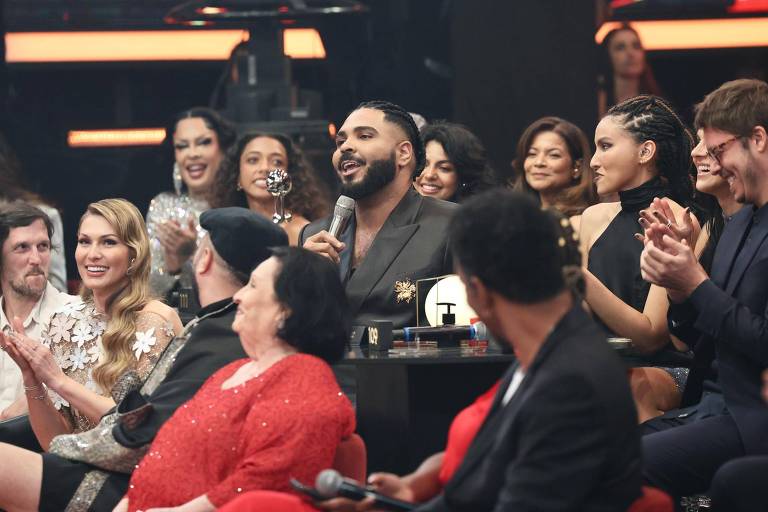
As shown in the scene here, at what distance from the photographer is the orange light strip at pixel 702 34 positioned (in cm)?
694

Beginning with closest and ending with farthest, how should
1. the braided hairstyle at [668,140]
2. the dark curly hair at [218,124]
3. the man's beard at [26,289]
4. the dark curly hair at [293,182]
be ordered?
the braided hairstyle at [668,140]
the man's beard at [26,289]
the dark curly hair at [293,182]
the dark curly hair at [218,124]

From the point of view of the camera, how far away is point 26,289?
500cm

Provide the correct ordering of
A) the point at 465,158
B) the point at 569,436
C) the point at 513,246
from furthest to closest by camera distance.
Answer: the point at 465,158, the point at 513,246, the point at 569,436

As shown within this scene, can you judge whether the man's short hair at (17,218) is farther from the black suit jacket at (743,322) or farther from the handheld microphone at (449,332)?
the black suit jacket at (743,322)

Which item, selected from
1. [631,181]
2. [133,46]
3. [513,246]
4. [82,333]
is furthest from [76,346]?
[133,46]

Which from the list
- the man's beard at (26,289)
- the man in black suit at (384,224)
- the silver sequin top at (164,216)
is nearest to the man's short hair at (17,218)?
the man's beard at (26,289)

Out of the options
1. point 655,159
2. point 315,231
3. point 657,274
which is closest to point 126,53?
point 315,231

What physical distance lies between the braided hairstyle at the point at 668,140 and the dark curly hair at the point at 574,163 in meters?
0.90

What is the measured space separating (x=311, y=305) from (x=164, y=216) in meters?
3.56

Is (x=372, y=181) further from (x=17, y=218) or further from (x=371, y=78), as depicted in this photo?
(x=371, y=78)

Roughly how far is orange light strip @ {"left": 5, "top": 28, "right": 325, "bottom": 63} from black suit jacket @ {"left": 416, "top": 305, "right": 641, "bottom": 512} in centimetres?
503

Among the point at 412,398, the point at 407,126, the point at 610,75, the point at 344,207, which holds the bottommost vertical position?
the point at 412,398

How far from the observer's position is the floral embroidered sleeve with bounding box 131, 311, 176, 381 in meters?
4.09

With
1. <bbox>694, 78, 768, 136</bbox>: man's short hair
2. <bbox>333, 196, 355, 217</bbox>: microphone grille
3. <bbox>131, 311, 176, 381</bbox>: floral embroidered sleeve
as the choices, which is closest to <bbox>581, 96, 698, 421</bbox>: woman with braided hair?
<bbox>694, 78, 768, 136</bbox>: man's short hair
